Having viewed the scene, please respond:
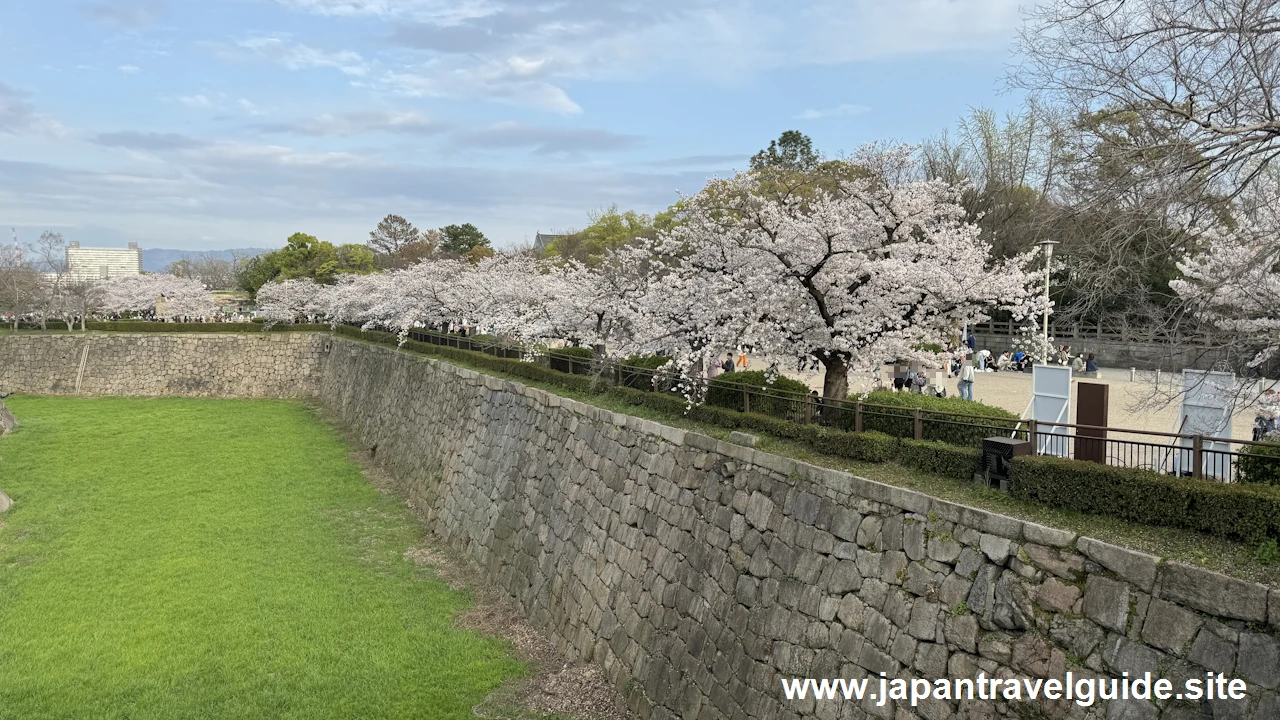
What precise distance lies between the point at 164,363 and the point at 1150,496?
42.9 meters

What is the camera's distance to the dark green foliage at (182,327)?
3950cm

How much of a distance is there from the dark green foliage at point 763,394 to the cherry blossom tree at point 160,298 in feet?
172

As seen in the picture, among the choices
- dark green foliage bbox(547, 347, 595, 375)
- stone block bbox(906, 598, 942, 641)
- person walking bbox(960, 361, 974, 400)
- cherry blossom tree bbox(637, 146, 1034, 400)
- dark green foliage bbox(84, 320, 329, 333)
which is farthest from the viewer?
dark green foliage bbox(84, 320, 329, 333)

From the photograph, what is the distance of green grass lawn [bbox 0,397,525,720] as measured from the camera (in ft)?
33.0

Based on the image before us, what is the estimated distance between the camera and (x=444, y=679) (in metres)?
10.5

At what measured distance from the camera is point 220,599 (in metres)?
12.9

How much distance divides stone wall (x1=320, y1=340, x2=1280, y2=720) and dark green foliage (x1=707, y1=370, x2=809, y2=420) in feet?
4.22

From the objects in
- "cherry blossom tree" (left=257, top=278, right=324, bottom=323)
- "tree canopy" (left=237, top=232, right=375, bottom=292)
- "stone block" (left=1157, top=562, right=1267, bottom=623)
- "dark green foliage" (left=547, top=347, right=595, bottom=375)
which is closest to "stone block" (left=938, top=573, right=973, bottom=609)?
"stone block" (left=1157, top=562, right=1267, bottom=623)

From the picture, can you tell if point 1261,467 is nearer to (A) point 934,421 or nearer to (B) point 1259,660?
(B) point 1259,660

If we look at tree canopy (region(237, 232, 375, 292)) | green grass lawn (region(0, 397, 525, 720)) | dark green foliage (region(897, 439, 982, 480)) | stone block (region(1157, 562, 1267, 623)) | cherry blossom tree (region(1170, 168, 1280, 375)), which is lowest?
green grass lawn (region(0, 397, 525, 720))

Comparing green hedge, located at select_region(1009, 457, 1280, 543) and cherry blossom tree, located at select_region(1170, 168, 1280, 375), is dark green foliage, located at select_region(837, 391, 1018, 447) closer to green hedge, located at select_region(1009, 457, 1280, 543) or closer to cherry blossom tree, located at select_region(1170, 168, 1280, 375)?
green hedge, located at select_region(1009, 457, 1280, 543)

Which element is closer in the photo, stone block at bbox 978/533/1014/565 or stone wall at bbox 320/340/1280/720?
stone wall at bbox 320/340/1280/720

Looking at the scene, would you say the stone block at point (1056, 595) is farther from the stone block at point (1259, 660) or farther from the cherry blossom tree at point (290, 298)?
the cherry blossom tree at point (290, 298)

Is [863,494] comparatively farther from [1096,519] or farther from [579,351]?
[579,351]
